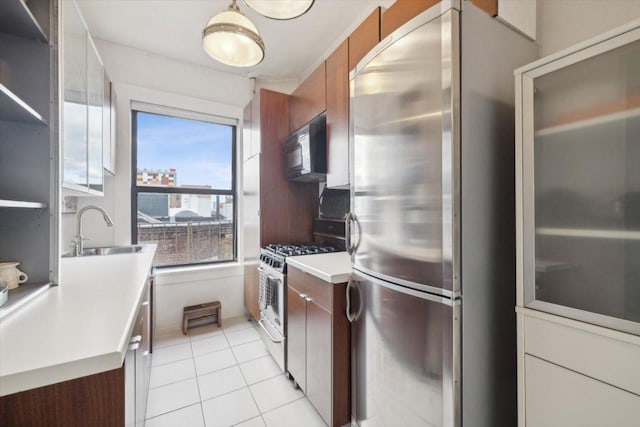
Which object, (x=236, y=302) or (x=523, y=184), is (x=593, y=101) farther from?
(x=236, y=302)

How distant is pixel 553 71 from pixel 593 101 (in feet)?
0.55

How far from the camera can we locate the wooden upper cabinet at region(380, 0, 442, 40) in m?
1.34

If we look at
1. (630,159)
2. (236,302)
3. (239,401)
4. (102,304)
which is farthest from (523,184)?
(236,302)

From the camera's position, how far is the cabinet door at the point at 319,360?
148cm

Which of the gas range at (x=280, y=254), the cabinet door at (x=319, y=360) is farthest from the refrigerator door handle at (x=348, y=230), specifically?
the gas range at (x=280, y=254)

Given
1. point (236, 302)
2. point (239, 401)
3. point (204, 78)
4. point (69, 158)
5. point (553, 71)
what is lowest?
point (239, 401)

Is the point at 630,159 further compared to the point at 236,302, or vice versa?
the point at 236,302

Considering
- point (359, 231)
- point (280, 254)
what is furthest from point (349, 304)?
point (280, 254)

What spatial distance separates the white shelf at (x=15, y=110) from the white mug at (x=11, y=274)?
616 mm

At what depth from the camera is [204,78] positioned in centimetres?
305

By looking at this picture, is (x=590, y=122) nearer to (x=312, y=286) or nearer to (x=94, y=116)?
(x=312, y=286)

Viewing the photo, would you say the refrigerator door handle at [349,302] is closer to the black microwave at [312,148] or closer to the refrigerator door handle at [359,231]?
the refrigerator door handle at [359,231]

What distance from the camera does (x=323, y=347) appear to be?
4.97 feet

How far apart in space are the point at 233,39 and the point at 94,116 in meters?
1.16
